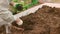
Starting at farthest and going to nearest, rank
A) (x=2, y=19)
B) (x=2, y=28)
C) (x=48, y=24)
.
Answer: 1. (x=48, y=24)
2. (x=2, y=28)
3. (x=2, y=19)

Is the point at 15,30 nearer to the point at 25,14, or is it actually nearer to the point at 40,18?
the point at 40,18

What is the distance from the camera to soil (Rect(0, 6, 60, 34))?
1.40 metres

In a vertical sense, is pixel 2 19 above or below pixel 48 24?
above

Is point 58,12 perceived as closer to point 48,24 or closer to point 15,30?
point 48,24

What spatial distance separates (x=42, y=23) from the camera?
159 centimetres

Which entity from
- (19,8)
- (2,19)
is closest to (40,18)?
(19,8)

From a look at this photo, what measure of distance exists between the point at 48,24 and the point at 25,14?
45 cm

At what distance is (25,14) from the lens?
192cm

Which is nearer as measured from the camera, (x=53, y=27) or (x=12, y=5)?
(x=53, y=27)

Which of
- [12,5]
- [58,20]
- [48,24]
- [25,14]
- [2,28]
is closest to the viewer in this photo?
[2,28]

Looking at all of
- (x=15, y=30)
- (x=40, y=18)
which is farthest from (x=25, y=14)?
(x=15, y=30)

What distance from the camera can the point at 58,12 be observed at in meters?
1.93

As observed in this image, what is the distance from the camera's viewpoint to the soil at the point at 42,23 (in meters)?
1.40

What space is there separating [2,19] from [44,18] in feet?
1.97
